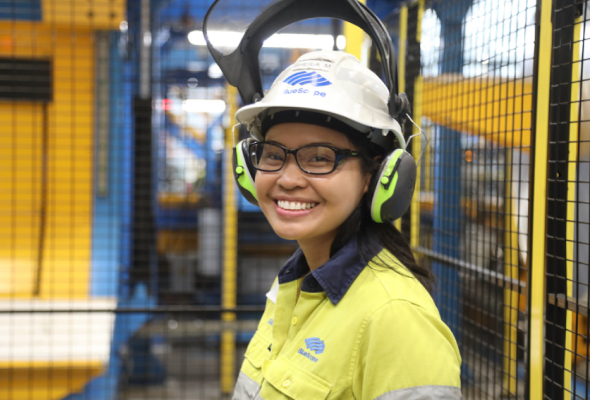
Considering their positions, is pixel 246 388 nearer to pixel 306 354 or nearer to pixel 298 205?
pixel 306 354

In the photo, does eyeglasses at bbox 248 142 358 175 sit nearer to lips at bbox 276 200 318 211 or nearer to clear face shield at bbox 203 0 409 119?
lips at bbox 276 200 318 211

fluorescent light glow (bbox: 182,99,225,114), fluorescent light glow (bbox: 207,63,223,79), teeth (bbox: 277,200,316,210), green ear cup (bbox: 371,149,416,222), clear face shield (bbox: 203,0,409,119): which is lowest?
teeth (bbox: 277,200,316,210)

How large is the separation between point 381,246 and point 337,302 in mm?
215

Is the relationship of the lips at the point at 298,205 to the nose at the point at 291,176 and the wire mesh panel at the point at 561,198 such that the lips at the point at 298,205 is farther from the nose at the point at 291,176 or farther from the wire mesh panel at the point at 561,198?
the wire mesh panel at the point at 561,198

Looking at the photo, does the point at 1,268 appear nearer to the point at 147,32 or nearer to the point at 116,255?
the point at 116,255

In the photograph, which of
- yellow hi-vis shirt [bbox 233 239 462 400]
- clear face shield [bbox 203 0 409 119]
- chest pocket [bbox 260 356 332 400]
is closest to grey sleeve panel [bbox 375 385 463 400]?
yellow hi-vis shirt [bbox 233 239 462 400]

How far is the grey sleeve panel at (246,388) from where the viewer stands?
1.40 m

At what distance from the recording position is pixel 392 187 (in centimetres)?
124

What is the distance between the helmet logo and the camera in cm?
124

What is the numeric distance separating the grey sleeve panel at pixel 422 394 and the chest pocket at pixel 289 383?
0.52 ft

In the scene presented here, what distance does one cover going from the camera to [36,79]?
3582 millimetres

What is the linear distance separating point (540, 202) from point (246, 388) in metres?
1.11

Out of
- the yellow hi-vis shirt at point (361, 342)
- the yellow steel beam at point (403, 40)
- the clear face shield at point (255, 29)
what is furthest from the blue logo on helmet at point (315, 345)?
the yellow steel beam at point (403, 40)

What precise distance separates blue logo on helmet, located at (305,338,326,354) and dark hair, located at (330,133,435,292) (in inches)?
9.6
